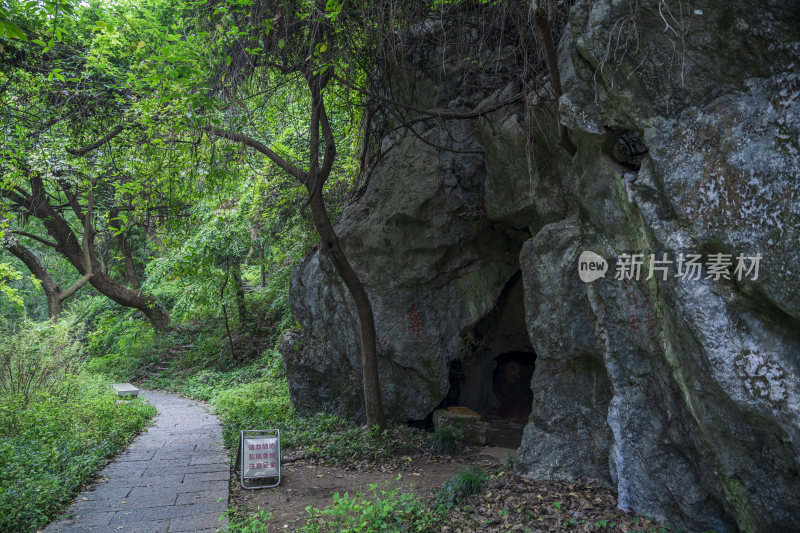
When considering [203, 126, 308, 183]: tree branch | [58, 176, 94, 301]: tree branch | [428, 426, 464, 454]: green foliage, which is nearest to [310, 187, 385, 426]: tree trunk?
[203, 126, 308, 183]: tree branch

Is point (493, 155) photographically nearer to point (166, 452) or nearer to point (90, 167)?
point (166, 452)

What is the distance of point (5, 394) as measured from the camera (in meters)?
7.74

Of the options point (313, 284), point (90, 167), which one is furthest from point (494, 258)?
point (90, 167)

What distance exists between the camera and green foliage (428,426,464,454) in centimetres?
695

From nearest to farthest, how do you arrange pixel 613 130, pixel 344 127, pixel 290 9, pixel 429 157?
pixel 613 130 → pixel 290 9 → pixel 429 157 → pixel 344 127

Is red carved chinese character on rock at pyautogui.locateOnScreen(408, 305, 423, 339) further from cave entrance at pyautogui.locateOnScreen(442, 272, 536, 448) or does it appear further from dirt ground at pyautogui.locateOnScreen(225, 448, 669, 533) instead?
dirt ground at pyautogui.locateOnScreen(225, 448, 669, 533)

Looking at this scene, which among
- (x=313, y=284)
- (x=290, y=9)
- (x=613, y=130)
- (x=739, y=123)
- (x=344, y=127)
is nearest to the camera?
(x=739, y=123)

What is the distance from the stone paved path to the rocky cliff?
279cm

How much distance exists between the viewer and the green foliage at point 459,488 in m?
4.98

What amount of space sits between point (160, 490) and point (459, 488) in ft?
10.4

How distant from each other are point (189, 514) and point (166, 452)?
257 cm

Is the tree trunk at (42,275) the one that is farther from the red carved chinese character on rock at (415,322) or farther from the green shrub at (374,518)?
the green shrub at (374,518)

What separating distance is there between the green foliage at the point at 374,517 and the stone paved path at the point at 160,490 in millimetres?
942

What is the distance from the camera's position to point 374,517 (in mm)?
4363
